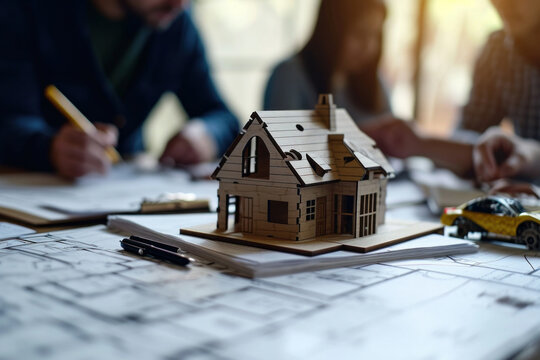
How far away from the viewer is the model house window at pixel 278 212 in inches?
35.6

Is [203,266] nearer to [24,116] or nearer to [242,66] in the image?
[24,116]

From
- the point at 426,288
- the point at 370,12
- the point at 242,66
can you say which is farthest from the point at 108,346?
the point at 242,66

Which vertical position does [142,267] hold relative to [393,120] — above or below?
below

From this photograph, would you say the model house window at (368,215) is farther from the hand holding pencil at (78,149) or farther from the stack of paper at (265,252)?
the hand holding pencil at (78,149)

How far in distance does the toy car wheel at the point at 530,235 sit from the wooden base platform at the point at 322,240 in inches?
5.9

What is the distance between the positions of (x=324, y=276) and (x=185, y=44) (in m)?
1.97

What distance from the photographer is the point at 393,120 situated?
1.79m

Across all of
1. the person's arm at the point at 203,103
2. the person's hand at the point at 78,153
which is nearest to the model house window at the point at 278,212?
the person's hand at the point at 78,153

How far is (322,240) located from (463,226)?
0.33 metres

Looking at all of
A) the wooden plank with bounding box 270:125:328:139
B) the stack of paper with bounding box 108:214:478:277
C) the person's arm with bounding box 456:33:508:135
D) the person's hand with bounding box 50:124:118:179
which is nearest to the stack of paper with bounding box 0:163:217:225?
the person's hand with bounding box 50:124:118:179

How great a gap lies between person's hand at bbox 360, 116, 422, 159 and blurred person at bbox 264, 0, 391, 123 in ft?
1.85

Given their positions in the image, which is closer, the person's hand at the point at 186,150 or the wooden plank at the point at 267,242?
the wooden plank at the point at 267,242

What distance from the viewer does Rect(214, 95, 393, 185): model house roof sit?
35.0 inches

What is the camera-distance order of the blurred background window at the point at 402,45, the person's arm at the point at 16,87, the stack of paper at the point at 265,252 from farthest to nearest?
1. the blurred background window at the point at 402,45
2. the person's arm at the point at 16,87
3. the stack of paper at the point at 265,252
